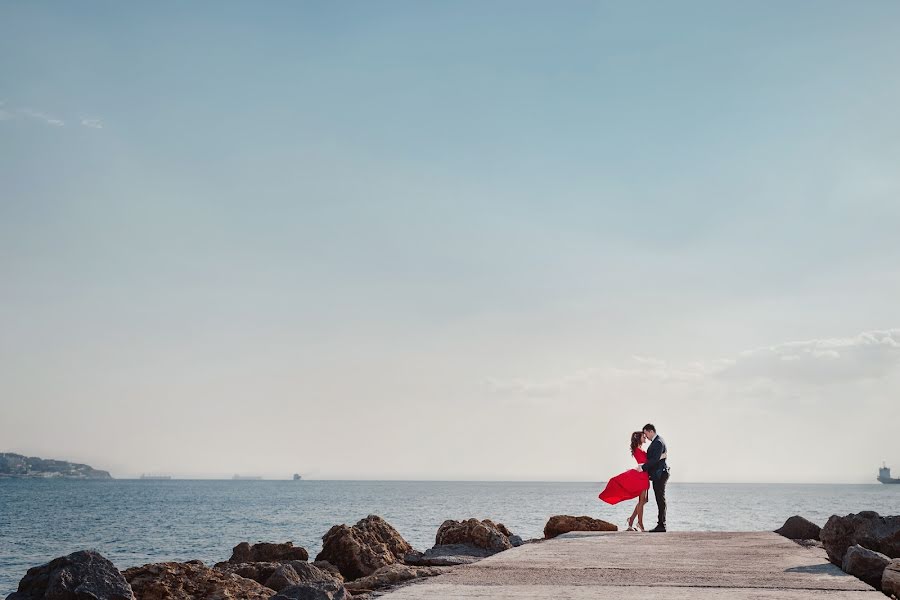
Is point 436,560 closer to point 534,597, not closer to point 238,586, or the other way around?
point 238,586

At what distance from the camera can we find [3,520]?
6512cm

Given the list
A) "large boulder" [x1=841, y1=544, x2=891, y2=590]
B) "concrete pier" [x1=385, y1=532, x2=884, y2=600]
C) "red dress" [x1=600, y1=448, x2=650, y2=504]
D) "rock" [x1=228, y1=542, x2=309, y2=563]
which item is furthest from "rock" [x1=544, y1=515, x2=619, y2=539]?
"large boulder" [x1=841, y1=544, x2=891, y2=590]

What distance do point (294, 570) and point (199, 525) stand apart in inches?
2064

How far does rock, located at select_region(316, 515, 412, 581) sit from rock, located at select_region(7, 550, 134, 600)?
5.18 m

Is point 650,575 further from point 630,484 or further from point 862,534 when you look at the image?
point 630,484

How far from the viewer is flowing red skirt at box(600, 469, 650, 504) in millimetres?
16219

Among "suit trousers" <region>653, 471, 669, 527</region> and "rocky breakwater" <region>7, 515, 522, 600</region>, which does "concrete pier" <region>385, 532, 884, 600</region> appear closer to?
"rocky breakwater" <region>7, 515, 522, 600</region>

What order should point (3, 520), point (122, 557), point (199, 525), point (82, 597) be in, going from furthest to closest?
1. point (3, 520)
2. point (199, 525)
3. point (122, 557)
4. point (82, 597)

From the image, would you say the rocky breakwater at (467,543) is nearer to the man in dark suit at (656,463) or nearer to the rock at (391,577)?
the man in dark suit at (656,463)

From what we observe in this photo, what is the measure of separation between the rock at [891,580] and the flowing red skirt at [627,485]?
30.4 ft

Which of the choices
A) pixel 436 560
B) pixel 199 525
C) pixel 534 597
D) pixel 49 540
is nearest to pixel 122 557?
pixel 49 540

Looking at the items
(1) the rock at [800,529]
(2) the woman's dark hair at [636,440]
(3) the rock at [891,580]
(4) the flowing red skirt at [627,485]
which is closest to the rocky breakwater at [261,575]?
(4) the flowing red skirt at [627,485]

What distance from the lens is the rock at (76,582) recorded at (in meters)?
7.74

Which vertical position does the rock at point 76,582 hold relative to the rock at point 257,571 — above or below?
above
